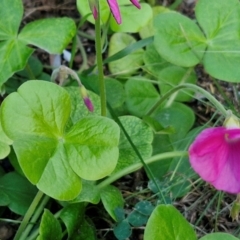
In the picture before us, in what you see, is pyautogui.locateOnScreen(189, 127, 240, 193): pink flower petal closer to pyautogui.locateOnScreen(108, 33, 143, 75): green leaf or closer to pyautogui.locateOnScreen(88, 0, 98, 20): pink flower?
pyautogui.locateOnScreen(88, 0, 98, 20): pink flower

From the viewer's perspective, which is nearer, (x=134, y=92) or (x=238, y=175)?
(x=238, y=175)

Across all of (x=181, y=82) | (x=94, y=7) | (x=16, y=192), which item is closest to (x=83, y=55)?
(x=181, y=82)

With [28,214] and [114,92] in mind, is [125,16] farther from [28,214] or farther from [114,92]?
[28,214]

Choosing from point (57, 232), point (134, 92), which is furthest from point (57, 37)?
point (57, 232)

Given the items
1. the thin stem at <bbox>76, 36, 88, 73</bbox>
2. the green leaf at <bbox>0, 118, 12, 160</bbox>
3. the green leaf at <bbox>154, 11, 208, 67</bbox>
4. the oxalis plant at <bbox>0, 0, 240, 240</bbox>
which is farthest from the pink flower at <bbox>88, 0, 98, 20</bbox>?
the thin stem at <bbox>76, 36, 88, 73</bbox>

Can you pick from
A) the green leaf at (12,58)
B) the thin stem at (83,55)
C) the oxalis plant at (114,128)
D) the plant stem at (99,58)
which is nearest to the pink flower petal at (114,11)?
the oxalis plant at (114,128)

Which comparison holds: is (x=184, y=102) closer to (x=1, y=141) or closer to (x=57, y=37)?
(x=57, y=37)

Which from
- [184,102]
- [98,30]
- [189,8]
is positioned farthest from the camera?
[189,8]
